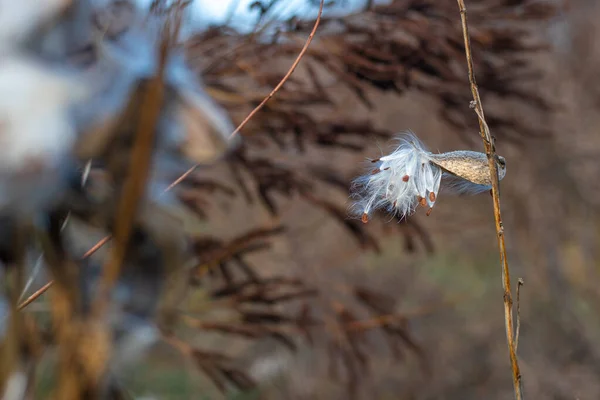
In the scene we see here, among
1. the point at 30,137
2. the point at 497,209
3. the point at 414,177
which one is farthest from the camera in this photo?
the point at 414,177

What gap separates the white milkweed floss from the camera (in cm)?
106

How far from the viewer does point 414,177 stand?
1.09 metres

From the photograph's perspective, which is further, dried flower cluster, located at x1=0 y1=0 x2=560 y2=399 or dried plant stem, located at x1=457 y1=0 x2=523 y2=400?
dried plant stem, located at x1=457 y1=0 x2=523 y2=400

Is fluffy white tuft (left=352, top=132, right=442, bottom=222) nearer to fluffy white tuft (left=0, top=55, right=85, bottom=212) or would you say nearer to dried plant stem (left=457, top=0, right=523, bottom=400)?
dried plant stem (left=457, top=0, right=523, bottom=400)

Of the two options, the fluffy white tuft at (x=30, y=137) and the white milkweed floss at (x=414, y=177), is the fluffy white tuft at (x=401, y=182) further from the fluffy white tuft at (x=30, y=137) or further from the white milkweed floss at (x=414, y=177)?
the fluffy white tuft at (x=30, y=137)

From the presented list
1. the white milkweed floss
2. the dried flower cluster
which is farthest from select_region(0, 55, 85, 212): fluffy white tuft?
the white milkweed floss

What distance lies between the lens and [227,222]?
5.93 meters

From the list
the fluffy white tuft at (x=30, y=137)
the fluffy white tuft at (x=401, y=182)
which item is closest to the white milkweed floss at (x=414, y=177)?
the fluffy white tuft at (x=401, y=182)

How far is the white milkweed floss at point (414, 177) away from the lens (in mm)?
1063

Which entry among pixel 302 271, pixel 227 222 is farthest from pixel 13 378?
pixel 227 222

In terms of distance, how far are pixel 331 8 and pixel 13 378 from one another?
47.1 inches

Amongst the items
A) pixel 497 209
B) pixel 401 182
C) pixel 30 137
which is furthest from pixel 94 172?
pixel 497 209

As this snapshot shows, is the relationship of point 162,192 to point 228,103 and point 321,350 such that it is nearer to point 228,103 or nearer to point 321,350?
Answer: point 228,103

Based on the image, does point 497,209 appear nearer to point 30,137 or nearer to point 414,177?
point 414,177
